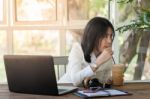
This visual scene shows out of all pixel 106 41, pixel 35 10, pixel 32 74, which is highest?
pixel 35 10

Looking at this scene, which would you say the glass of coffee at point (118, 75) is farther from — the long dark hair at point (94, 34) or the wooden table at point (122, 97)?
the long dark hair at point (94, 34)

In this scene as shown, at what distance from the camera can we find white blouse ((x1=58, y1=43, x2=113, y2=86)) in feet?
7.57

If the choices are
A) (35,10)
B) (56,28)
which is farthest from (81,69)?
(35,10)

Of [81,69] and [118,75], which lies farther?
[81,69]

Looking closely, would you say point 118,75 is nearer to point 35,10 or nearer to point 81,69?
point 81,69

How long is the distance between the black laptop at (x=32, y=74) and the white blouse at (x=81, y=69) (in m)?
0.26

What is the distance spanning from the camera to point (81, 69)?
2434 mm

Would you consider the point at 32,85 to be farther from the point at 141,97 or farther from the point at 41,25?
the point at 41,25

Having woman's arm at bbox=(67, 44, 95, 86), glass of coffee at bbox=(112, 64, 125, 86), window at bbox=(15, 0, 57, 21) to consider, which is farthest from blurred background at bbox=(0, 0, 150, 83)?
glass of coffee at bbox=(112, 64, 125, 86)

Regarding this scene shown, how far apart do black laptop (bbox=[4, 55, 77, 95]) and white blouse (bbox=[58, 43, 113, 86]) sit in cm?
26

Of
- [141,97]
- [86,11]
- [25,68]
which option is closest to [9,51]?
[86,11]

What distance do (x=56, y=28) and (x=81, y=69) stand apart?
1.66 meters

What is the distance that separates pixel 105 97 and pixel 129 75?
214 centimetres

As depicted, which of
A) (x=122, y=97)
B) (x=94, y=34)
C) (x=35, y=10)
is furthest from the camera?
(x=35, y=10)
